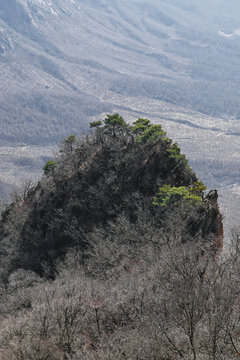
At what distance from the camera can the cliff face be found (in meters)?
47.0

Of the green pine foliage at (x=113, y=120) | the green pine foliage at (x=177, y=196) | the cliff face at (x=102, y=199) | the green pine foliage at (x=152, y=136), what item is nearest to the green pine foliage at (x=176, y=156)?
the cliff face at (x=102, y=199)

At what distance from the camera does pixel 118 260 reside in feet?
143

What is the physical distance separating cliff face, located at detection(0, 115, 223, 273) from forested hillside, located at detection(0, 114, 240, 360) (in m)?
0.13

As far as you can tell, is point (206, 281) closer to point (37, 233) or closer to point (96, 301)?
point (96, 301)

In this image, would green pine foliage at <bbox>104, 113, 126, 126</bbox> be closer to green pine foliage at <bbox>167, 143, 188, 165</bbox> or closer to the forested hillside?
the forested hillside

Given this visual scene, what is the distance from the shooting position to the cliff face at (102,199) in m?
47.0

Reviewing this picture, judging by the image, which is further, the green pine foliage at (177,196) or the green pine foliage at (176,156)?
the green pine foliage at (176,156)

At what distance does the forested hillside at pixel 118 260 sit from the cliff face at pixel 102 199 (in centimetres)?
13

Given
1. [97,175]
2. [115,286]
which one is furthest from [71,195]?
[115,286]

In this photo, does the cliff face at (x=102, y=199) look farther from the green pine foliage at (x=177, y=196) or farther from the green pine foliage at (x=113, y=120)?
the green pine foliage at (x=113, y=120)

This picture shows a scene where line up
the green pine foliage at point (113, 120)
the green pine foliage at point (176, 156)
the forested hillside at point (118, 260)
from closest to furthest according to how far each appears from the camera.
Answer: the forested hillside at point (118, 260) → the green pine foliage at point (176, 156) → the green pine foliage at point (113, 120)

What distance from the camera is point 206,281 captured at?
27.6m

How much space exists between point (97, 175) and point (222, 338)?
34.8 m

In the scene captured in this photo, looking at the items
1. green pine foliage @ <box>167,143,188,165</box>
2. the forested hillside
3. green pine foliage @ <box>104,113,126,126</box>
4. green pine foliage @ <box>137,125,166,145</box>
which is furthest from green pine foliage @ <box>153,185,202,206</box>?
green pine foliage @ <box>104,113,126,126</box>
